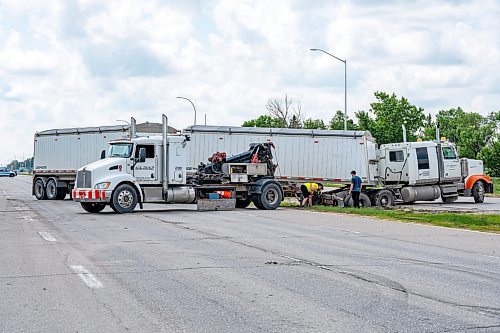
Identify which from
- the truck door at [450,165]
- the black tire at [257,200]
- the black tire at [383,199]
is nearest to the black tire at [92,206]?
the black tire at [257,200]

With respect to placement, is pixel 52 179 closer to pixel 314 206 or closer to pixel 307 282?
pixel 314 206

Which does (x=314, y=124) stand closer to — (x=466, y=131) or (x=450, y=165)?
(x=466, y=131)

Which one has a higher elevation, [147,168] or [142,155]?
[142,155]

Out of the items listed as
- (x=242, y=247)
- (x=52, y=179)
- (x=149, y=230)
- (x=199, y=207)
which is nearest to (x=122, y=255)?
(x=242, y=247)

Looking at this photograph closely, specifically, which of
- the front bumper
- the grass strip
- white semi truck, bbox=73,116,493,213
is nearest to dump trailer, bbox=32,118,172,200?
white semi truck, bbox=73,116,493,213

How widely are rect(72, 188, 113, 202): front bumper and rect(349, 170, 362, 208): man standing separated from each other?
977cm

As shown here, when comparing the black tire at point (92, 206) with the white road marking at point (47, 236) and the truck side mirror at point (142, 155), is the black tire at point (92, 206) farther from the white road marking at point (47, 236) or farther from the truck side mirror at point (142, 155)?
the white road marking at point (47, 236)

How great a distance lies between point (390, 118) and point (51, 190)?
47139 mm

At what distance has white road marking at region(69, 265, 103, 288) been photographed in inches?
394

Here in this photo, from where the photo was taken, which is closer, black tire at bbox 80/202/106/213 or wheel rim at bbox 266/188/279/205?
black tire at bbox 80/202/106/213

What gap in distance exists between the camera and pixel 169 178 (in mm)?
27594

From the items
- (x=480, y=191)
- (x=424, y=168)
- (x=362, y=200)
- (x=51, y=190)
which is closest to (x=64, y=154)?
(x=51, y=190)

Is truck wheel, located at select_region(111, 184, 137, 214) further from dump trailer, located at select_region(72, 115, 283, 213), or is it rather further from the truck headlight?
the truck headlight

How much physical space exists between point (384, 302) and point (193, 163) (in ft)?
74.6
